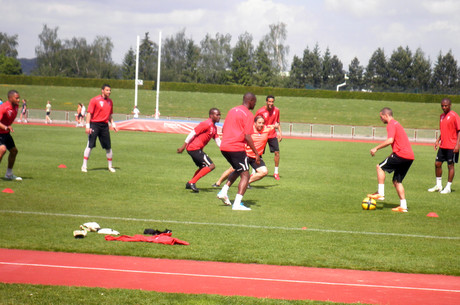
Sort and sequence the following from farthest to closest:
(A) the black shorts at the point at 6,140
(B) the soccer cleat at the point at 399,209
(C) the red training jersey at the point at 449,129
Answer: (C) the red training jersey at the point at 449,129 < (A) the black shorts at the point at 6,140 < (B) the soccer cleat at the point at 399,209

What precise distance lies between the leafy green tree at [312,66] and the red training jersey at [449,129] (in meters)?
101

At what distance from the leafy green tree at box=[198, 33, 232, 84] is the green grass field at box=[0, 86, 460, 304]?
9259 centimetres

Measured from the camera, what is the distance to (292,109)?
240 ft

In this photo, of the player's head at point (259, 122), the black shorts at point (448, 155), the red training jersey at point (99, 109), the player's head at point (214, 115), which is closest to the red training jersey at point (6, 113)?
the red training jersey at point (99, 109)

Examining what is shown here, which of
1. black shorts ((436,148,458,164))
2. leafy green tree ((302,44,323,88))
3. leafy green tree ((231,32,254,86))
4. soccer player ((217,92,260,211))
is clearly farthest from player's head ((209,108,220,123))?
leafy green tree ((302,44,323,88))

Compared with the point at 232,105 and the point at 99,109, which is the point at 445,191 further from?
the point at 232,105

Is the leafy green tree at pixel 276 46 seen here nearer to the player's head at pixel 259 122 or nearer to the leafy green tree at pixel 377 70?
the leafy green tree at pixel 377 70

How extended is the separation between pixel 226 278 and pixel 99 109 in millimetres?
10317

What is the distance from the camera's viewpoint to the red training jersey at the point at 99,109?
1599 cm

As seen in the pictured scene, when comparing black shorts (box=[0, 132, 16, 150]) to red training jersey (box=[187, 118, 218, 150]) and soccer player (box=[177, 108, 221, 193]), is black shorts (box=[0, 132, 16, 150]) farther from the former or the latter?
red training jersey (box=[187, 118, 218, 150])

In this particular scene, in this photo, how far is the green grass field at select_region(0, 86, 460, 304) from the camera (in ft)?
25.8

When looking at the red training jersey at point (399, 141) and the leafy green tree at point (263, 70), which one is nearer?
the red training jersey at point (399, 141)

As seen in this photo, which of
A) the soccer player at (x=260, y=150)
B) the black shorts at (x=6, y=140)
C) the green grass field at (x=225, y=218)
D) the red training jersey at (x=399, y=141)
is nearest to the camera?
the green grass field at (x=225, y=218)

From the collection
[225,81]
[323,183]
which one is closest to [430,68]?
[225,81]
